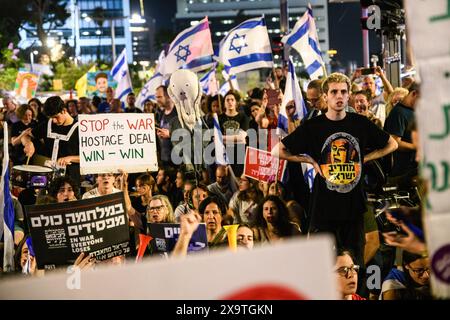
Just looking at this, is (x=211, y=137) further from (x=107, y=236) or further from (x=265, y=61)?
(x=107, y=236)

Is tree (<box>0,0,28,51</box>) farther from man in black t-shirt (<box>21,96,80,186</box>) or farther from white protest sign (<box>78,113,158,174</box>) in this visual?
white protest sign (<box>78,113,158,174</box>)

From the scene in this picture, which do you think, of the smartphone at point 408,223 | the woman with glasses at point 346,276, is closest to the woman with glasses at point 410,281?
the woman with glasses at point 346,276

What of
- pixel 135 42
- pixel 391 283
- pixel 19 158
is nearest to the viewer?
pixel 391 283

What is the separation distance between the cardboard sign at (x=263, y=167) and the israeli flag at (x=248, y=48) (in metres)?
4.65

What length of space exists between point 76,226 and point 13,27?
6512 centimetres

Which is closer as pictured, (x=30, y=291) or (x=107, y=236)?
(x=30, y=291)

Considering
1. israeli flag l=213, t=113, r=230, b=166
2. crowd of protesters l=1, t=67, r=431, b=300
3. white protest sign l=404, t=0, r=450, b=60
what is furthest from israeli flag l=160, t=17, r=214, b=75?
white protest sign l=404, t=0, r=450, b=60

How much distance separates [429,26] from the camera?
3229 millimetres

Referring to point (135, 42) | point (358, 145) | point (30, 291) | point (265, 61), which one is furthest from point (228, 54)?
point (135, 42)

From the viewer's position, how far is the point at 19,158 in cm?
1186

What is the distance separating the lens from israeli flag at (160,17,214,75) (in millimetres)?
13930

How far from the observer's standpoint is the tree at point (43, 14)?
67919 mm

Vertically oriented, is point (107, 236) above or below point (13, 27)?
below

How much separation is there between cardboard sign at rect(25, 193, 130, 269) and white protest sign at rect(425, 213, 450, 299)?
11.2 ft
